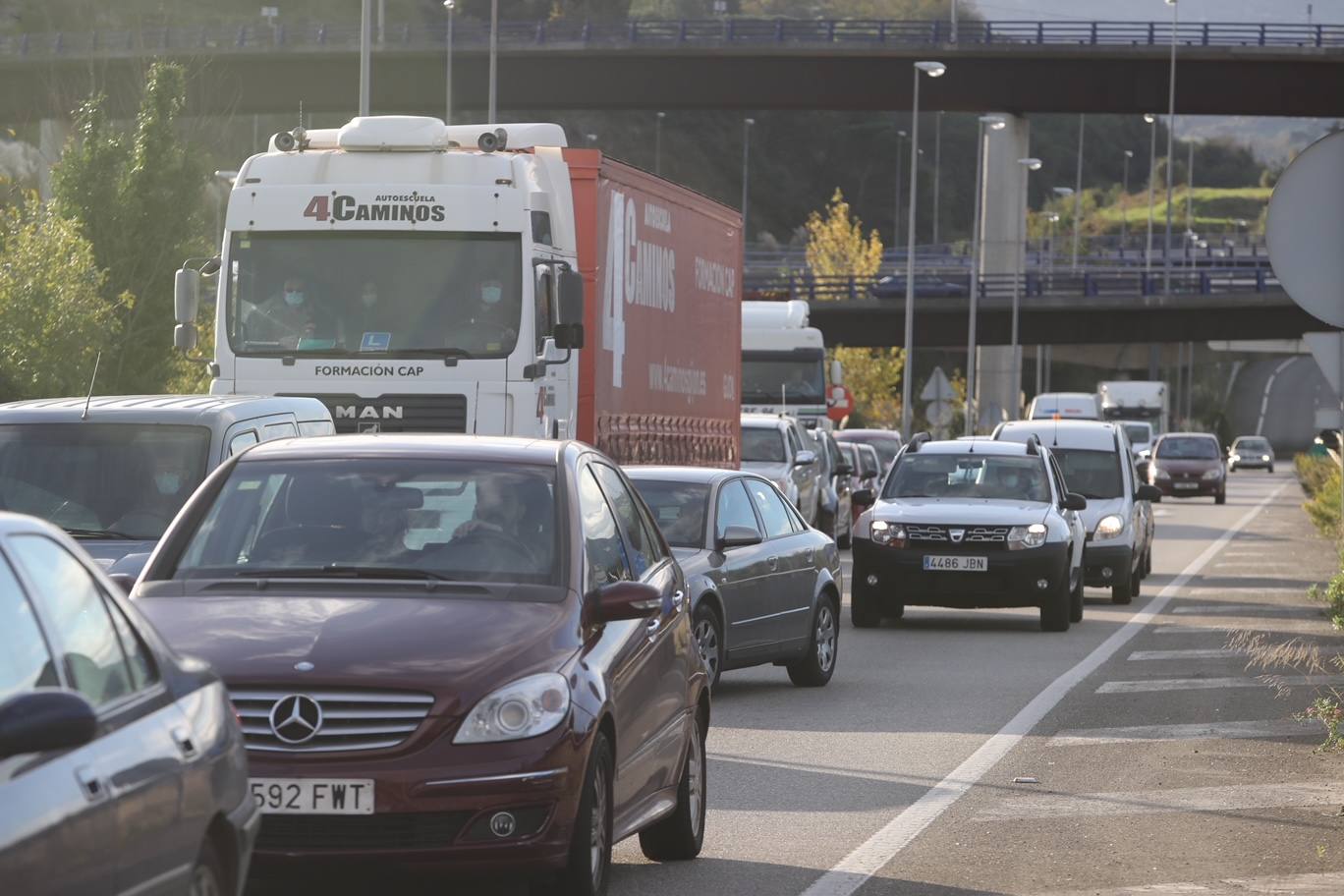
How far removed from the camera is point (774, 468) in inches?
1158

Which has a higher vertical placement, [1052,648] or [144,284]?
[144,284]

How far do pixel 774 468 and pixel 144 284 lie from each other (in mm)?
12088

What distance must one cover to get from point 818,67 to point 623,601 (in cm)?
6178

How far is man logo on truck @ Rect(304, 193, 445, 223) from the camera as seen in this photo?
1784 cm

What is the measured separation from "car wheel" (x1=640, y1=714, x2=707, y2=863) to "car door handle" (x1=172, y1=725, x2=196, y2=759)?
11.1ft

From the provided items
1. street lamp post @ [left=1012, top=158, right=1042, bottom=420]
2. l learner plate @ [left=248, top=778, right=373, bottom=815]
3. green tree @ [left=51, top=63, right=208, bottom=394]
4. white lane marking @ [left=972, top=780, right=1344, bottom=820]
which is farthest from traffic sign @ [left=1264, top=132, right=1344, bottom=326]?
street lamp post @ [left=1012, top=158, right=1042, bottom=420]

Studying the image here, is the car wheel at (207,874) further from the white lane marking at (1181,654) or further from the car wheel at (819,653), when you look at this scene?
the white lane marking at (1181,654)

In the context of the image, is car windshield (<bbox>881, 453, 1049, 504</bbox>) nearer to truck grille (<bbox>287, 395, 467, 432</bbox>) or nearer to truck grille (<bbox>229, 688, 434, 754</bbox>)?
truck grille (<bbox>287, 395, 467, 432</bbox>)

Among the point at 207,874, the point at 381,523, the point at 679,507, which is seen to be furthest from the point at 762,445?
the point at 207,874

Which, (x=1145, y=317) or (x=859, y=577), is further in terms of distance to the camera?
(x=1145, y=317)

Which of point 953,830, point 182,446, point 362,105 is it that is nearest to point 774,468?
point 362,105

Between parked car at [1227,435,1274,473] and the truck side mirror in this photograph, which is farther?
parked car at [1227,435,1274,473]

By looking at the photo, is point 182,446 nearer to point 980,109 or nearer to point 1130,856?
point 1130,856

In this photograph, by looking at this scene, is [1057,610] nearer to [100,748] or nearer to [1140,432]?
[100,748]
